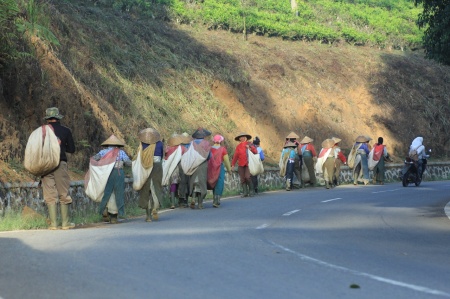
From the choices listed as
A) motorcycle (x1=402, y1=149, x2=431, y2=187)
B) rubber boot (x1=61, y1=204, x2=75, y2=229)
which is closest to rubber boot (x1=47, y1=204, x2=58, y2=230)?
rubber boot (x1=61, y1=204, x2=75, y2=229)

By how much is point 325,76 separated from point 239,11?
260 inches

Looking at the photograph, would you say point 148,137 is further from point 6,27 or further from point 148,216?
point 6,27

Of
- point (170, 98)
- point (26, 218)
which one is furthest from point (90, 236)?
point (170, 98)

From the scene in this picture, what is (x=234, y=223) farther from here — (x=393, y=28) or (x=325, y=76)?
(x=393, y=28)

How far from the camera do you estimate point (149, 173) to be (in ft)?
59.7

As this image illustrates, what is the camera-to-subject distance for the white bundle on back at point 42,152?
15664 millimetres

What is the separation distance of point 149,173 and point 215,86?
22662 millimetres

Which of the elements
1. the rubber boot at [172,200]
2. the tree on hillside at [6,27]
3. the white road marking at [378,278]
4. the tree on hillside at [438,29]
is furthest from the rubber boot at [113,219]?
the tree on hillside at [438,29]

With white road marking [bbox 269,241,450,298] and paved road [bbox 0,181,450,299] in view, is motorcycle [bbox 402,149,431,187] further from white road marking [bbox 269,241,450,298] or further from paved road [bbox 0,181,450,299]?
white road marking [bbox 269,241,450,298]

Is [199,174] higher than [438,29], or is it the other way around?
[438,29]

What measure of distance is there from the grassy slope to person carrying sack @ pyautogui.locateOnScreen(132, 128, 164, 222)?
4.57m

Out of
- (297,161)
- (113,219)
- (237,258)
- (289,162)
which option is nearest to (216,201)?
(113,219)

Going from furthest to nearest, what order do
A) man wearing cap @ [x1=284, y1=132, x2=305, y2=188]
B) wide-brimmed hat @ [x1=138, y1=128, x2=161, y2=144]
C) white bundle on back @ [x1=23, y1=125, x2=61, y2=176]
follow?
man wearing cap @ [x1=284, y1=132, x2=305, y2=188] < wide-brimmed hat @ [x1=138, y1=128, x2=161, y2=144] < white bundle on back @ [x1=23, y1=125, x2=61, y2=176]

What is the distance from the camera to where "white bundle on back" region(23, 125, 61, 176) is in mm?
15664
